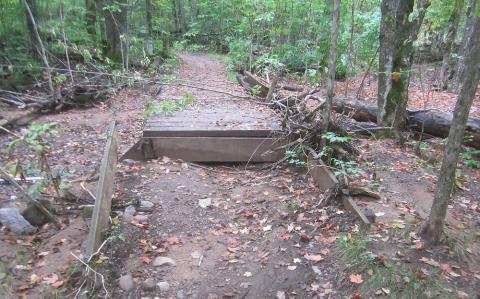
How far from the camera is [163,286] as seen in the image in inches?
149

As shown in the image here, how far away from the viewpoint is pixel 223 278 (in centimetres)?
390

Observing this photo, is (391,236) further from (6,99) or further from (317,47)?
(317,47)

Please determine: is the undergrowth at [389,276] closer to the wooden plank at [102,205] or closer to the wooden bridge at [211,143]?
the wooden plank at [102,205]

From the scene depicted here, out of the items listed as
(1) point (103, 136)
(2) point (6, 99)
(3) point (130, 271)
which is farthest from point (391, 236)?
(2) point (6, 99)

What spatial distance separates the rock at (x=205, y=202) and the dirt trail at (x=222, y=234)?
30 mm

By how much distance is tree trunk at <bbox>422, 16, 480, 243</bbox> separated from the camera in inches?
130

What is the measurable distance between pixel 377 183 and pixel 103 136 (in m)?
5.86

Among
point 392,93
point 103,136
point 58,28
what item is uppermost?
point 58,28

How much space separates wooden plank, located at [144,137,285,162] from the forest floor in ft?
1.34

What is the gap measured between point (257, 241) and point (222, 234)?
→ 50 centimetres

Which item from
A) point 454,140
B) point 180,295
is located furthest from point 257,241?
point 454,140

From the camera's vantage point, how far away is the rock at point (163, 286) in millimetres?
3737

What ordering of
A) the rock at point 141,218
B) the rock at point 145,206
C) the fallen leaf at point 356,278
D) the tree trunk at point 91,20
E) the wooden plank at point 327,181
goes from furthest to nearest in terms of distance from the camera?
the tree trunk at point 91,20 < the rock at point 145,206 < the rock at point 141,218 < the wooden plank at point 327,181 < the fallen leaf at point 356,278

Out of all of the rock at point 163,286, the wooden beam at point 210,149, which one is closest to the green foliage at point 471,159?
the wooden beam at point 210,149
